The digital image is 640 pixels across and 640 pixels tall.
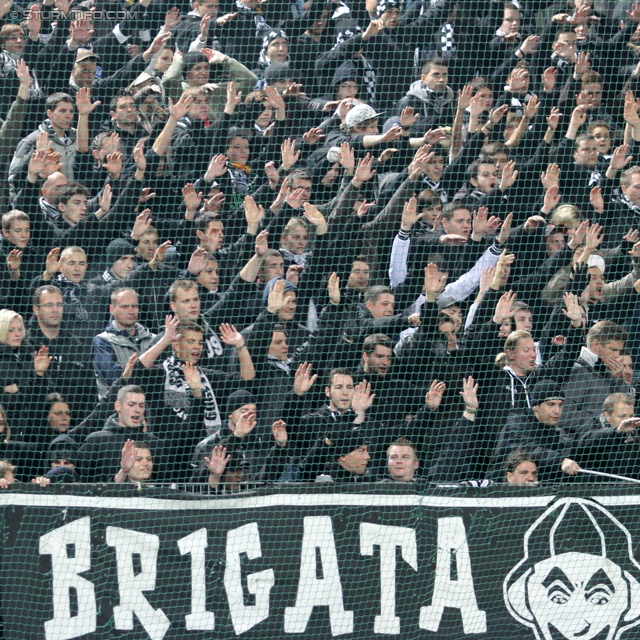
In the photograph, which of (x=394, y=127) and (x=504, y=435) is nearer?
(x=504, y=435)

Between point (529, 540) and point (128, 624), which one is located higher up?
point (529, 540)

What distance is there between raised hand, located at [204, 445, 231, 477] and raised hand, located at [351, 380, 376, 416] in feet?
2.69

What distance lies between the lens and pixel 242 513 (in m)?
6.67

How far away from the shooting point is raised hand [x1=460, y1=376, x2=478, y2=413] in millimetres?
7141

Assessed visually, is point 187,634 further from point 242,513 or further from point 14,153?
point 14,153

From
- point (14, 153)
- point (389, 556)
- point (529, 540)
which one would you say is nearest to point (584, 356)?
point (529, 540)

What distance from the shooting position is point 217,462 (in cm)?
682

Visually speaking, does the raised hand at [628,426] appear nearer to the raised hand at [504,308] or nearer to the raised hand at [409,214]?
the raised hand at [504,308]

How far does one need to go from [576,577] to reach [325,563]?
53.4 inches

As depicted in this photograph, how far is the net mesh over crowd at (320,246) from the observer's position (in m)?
7.09

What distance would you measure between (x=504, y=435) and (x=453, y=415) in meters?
0.31

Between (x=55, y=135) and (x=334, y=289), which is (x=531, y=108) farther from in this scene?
(x=55, y=135)

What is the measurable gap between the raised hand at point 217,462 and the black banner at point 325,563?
0.20 meters

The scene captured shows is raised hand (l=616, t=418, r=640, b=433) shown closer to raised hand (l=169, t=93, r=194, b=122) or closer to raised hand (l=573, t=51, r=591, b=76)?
raised hand (l=573, t=51, r=591, b=76)
